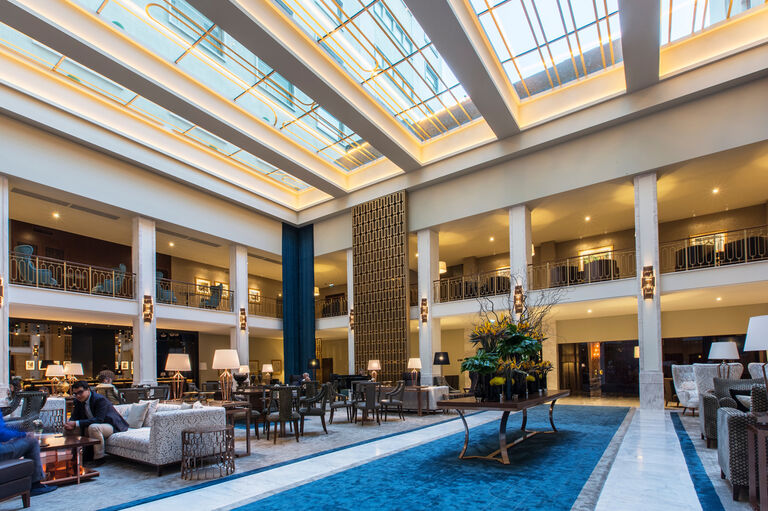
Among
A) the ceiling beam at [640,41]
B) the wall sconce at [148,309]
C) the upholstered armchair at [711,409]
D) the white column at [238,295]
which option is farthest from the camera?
the white column at [238,295]

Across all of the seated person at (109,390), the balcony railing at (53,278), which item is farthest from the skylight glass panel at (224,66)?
the seated person at (109,390)

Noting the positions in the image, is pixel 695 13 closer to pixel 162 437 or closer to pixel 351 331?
pixel 162 437

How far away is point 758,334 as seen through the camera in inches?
144

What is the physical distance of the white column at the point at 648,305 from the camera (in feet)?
35.0

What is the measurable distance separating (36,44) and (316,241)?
32.8ft

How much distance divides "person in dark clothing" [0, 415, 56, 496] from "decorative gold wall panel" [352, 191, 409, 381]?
10.7 m

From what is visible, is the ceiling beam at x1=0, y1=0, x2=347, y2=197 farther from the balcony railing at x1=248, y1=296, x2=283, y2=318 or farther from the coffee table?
the balcony railing at x1=248, y1=296, x2=283, y2=318

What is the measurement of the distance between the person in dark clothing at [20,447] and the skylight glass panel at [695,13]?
38.2 ft

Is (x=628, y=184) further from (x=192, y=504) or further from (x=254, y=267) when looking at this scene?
(x=254, y=267)

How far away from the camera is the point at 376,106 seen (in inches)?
483

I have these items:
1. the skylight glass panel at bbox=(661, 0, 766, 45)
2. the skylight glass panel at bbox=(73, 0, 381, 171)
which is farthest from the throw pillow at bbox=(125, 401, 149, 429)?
the skylight glass panel at bbox=(661, 0, 766, 45)

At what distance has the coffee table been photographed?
5109 mm

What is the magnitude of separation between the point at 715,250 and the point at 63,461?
607 inches

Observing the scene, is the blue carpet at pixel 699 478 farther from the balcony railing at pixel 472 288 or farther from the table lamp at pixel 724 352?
the balcony railing at pixel 472 288
